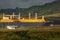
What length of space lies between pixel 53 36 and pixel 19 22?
103 feet

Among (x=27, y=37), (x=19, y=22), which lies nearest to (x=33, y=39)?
(x=27, y=37)

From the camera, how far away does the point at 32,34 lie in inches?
1576

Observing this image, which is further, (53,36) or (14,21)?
(14,21)

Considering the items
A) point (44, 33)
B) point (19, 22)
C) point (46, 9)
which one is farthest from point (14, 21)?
point (46, 9)

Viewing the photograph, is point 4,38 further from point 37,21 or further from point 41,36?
point 37,21

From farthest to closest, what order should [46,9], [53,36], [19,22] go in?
[46,9] < [19,22] < [53,36]

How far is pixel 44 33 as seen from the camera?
4116 cm

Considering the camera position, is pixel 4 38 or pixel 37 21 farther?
pixel 37 21

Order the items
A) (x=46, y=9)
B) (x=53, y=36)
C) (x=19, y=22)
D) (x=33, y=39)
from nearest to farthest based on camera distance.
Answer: (x=33, y=39), (x=53, y=36), (x=19, y=22), (x=46, y=9)

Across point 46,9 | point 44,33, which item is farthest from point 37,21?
point 46,9

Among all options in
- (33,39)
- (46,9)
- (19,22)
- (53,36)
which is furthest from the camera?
(46,9)

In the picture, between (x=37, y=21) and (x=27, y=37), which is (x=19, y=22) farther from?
(x=27, y=37)

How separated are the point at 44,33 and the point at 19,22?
30.0 m

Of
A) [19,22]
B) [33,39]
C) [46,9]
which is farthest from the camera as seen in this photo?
[46,9]
